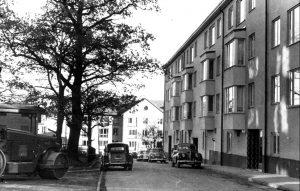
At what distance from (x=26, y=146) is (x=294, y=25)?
14220 mm

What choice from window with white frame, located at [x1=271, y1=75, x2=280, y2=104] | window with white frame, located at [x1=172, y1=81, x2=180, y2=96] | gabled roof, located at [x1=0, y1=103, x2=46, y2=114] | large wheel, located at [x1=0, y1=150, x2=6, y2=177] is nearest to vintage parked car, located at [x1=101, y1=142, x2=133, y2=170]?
window with white frame, located at [x1=271, y1=75, x2=280, y2=104]

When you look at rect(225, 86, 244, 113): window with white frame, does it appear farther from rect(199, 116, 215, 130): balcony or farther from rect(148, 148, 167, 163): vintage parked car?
rect(148, 148, 167, 163): vintage parked car

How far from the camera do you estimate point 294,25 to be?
2420cm

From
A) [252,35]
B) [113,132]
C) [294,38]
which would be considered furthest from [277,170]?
[113,132]

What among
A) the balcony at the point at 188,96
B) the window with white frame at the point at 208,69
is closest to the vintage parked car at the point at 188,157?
the window with white frame at the point at 208,69

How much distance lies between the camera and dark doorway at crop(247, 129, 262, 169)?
30.6 m

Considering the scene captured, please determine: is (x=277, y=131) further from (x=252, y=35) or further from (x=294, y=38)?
(x=252, y=35)

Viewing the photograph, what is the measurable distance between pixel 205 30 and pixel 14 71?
17807 millimetres

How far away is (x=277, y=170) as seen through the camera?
25.5m

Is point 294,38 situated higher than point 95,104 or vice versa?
point 294,38

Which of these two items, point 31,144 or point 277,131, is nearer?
point 31,144

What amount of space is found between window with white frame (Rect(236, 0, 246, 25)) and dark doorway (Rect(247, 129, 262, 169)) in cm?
778

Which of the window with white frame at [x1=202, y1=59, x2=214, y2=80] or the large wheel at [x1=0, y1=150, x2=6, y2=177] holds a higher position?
the window with white frame at [x1=202, y1=59, x2=214, y2=80]

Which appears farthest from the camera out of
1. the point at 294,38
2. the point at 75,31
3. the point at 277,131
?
the point at 75,31
